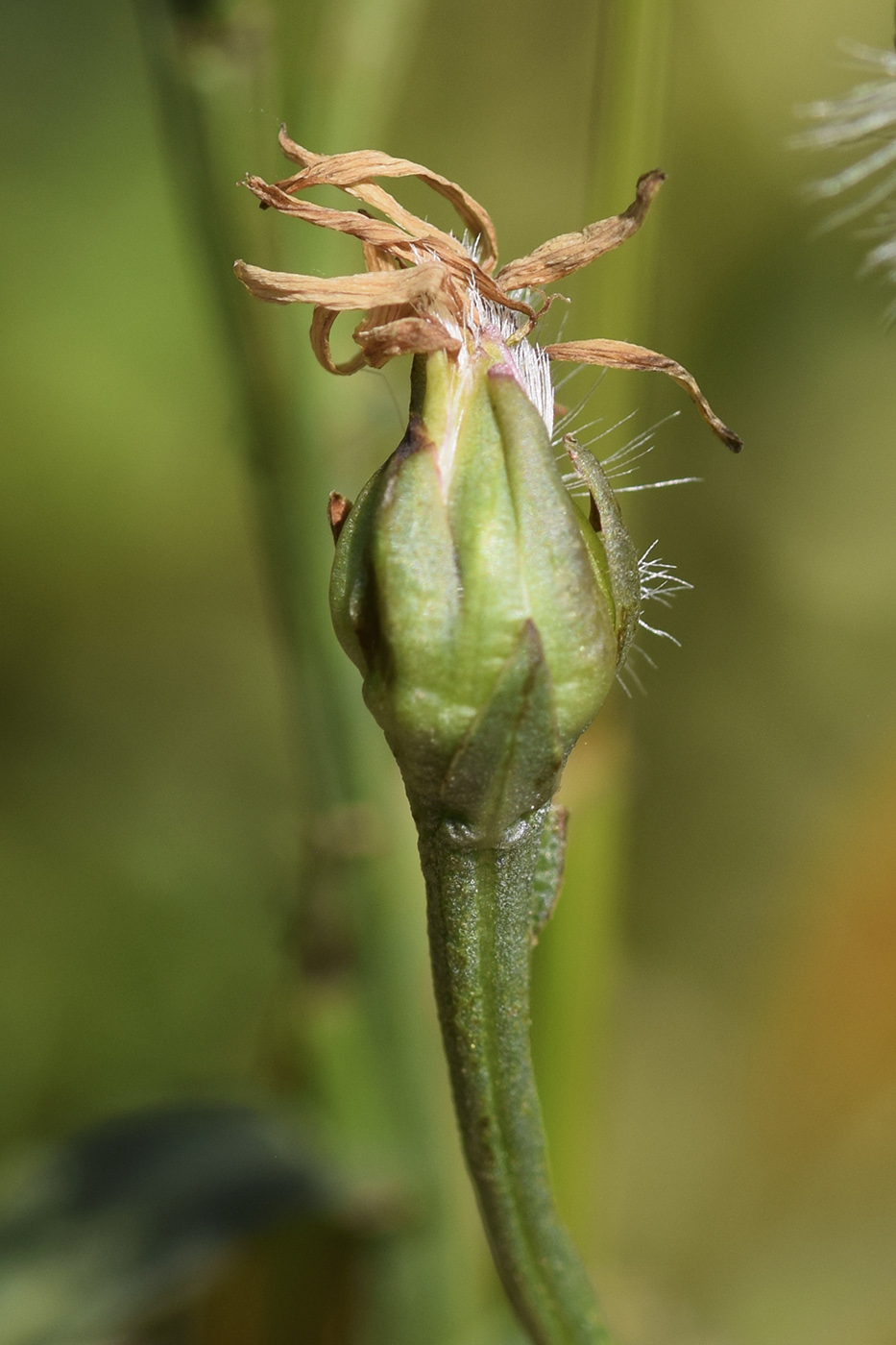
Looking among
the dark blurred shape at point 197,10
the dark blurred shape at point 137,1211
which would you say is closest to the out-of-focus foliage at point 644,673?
the dark blurred shape at point 137,1211

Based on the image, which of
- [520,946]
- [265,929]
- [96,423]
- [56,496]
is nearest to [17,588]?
[56,496]

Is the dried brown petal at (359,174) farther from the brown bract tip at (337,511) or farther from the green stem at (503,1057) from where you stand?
the green stem at (503,1057)

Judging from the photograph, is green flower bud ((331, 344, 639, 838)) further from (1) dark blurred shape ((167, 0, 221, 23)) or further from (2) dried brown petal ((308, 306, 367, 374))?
(1) dark blurred shape ((167, 0, 221, 23))

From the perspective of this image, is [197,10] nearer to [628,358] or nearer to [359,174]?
[359,174]

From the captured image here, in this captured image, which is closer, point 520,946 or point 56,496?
point 520,946

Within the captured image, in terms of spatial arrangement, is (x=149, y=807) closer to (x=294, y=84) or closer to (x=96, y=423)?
(x=96, y=423)
